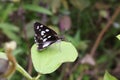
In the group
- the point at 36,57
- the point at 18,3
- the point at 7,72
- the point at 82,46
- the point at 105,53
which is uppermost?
the point at 7,72

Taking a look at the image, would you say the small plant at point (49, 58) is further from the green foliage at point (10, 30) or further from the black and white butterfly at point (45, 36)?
the green foliage at point (10, 30)

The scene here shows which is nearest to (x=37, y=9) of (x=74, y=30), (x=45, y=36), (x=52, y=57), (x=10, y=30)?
(x=10, y=30)

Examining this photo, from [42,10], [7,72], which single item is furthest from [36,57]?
[42,10]

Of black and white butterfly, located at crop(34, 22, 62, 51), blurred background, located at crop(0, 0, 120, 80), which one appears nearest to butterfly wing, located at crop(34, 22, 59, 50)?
black and white butterfly, located at crop(34, 22, 62, 51)

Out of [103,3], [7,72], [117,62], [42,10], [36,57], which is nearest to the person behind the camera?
[7,72]

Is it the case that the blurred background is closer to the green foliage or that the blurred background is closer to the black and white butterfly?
the green foliage

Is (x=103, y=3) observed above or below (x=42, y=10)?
below

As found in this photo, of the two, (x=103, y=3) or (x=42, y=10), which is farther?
(x=103, y=3)

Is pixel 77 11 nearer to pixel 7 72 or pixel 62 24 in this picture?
pixel 62 24
